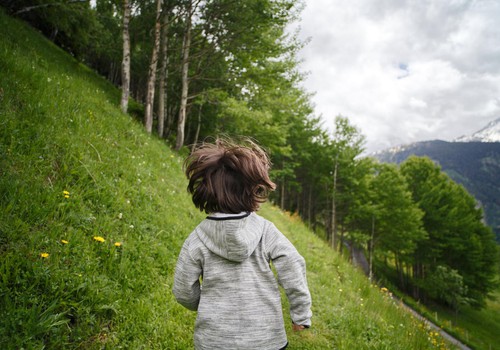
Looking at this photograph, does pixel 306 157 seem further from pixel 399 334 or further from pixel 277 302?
pixel 277 302

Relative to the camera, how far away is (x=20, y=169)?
339 centimetres

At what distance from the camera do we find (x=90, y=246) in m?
3.19

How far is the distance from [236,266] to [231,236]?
0.87ft

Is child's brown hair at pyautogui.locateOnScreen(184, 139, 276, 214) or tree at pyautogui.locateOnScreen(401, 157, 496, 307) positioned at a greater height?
child's brown hair at pyautogui.locateOnScreen(184, 139, 276, 214)

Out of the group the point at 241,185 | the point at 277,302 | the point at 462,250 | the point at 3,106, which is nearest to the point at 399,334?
the point at 277,302

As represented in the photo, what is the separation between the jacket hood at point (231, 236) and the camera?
5.39ft

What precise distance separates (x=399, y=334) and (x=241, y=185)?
4752mm

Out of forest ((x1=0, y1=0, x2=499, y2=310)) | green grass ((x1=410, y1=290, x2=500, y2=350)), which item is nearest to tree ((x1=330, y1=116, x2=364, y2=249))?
forest ((x1=0, y1=0, x2=499, y2=310))

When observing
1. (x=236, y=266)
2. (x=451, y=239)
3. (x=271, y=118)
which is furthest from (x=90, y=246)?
(x=451, y=239)

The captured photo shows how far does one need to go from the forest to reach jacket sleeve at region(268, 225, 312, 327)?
1485mm

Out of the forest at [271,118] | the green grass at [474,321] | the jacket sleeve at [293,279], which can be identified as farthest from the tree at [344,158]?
the jacket sleeve at [293,279]

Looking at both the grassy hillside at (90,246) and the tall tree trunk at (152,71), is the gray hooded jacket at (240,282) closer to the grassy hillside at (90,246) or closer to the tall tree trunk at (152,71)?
the grassy hillside at (90,246)

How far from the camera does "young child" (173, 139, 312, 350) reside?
1.67 meters

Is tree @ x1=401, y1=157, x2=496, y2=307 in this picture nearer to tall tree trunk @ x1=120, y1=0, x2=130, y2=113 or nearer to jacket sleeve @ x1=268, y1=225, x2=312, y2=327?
tall tree trunk @ x1=120, y1=0, x2=130, y2=113
